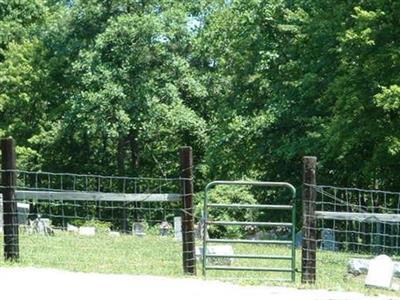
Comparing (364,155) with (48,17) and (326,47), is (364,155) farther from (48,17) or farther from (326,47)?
(48,17)

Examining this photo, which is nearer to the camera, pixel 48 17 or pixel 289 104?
pixel 289 104

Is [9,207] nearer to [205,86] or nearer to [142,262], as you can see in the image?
[142,262]

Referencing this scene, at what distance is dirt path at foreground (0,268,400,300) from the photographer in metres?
8.83

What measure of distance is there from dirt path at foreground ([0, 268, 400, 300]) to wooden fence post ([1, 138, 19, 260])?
3.29 ft

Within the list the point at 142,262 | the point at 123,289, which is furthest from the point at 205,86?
the point at 123,289

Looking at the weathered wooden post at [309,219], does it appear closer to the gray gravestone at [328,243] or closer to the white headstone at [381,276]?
the white headstone at [381,276]

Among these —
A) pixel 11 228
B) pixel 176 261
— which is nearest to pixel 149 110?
pixel 176 261

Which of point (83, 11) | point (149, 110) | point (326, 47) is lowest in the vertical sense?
point (149, 110)

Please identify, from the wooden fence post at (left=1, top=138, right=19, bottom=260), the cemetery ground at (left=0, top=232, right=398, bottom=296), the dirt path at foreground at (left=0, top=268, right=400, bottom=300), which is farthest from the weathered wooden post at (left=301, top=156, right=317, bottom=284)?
the wooden fence post at (left=1, top=138, right=19, bottom=260)

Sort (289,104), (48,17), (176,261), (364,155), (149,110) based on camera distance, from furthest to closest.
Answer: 1. (48,17)
2. (149,110)
3. (289,104)
4. (364,155)
5. (176,261)

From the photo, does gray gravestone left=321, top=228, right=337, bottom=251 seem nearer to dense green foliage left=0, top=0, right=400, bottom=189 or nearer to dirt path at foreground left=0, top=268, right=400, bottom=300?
dense green foliage left=0, top=0, right=400, bottom=189

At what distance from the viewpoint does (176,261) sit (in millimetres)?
14062

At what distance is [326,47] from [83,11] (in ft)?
48.3

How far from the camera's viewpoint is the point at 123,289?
9320 millimetres
